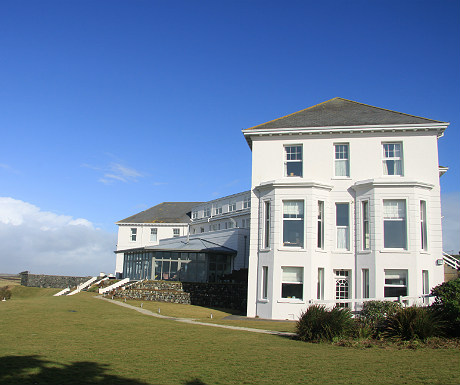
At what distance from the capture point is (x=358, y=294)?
23.8 metres

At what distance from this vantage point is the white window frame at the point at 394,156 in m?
24.8

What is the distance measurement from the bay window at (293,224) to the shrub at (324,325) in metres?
9.34

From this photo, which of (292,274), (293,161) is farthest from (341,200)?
(292,274)

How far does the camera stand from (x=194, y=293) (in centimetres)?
3403

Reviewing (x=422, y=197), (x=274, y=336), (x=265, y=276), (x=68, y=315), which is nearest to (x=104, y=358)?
(x=274, y=336)

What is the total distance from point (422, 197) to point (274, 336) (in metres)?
12.3

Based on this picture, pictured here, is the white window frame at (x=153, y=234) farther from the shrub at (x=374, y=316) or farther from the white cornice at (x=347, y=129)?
the shrub at (x=374, y=316)

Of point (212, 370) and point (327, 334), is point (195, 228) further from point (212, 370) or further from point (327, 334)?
point (212, 370)

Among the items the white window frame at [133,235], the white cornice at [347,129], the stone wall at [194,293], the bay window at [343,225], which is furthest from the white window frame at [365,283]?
the white window frame at [133,235]

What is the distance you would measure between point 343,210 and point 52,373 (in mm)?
19109

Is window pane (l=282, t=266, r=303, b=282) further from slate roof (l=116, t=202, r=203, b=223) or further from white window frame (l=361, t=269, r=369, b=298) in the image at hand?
slate roof (l=116, t=202, r=203, b=223)

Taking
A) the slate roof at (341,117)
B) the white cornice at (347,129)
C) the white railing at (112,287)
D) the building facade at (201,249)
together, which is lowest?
the white railing at (112,287)

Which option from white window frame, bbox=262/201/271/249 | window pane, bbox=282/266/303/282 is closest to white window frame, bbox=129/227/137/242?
white window frame, bbox=262/201/271/249

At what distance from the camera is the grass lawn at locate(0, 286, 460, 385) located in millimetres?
8992
